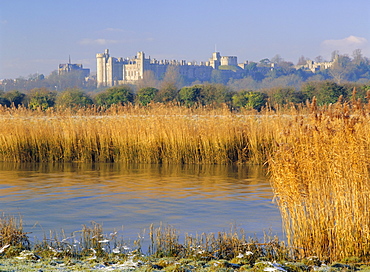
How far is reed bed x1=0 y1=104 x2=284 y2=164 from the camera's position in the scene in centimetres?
1254

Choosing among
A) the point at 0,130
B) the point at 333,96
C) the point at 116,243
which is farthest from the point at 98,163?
the point at 333,96

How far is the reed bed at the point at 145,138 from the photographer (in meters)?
12.5

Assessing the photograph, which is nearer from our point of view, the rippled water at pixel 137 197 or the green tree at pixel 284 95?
the rippled water at pixel 137 197

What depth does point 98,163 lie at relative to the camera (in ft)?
43.1

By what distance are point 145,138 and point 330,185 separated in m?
8.00

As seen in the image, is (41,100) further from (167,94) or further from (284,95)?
(284,95)

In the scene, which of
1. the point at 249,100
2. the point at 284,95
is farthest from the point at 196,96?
the point at 284,95

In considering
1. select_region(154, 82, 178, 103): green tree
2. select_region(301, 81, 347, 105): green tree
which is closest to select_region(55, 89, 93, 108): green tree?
select_region(154, 82, 178, 103): green tree

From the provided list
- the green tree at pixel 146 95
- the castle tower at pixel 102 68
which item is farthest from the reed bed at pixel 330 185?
the castle tower at pixel 102 68

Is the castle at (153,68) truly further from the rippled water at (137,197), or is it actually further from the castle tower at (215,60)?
the rippled water at (137,197)

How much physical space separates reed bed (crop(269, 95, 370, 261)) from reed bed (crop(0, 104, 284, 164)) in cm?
697

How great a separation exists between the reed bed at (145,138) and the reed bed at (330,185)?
6.97 meters

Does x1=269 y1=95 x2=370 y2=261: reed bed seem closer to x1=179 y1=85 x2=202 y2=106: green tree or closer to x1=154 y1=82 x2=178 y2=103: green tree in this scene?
x1=179 y1=85 x2=202 y2=106: green tree

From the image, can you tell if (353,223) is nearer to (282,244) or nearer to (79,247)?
(282,244)
